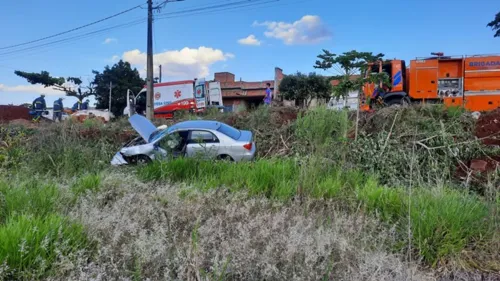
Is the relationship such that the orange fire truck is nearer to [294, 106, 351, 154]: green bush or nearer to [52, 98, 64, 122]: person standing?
[294, 106, 351, 154]: green bush

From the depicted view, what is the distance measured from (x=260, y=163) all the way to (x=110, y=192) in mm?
2242

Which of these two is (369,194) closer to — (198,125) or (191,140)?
(191,140)

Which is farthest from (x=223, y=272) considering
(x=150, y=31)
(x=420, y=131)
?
(x=150, y=31)

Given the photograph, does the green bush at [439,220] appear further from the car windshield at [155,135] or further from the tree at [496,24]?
the tree at [496,24]

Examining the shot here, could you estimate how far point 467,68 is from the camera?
1421 centimetres

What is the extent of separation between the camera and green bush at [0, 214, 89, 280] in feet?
7.40

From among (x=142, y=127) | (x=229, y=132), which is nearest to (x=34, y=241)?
(x=142, y=127)

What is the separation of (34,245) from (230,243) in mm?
1419

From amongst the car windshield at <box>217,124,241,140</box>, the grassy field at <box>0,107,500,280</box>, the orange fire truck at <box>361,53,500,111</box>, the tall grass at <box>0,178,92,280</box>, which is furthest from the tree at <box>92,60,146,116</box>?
the tall grass at <box>0,178,92,280</box>

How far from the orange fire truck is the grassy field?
10367 mm

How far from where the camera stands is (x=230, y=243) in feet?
8.87

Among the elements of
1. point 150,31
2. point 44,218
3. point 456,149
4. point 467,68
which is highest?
point 150,31

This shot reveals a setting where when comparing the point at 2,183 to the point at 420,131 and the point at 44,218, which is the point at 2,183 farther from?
the point at 420,131

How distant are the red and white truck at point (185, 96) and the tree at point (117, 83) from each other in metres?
22.5
